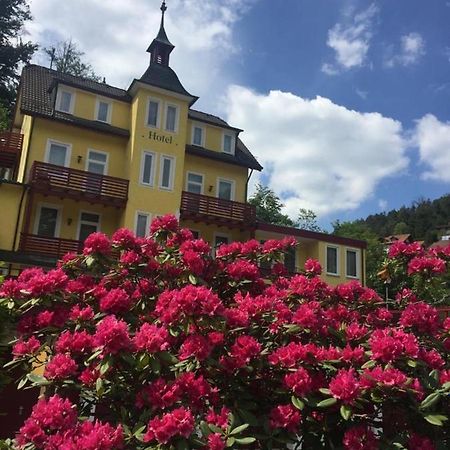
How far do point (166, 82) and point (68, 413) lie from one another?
2458cm

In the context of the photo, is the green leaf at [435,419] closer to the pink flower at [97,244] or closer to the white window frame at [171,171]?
the pink flower at [97,244]

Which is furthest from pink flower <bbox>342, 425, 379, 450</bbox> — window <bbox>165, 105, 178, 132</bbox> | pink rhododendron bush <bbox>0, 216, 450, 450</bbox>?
window <bbox>165, 105, 178, 132</bbox>

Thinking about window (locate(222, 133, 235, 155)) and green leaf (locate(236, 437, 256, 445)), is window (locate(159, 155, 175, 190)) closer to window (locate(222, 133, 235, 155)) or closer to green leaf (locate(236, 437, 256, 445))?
window (locate(222, 133, 235, 155))

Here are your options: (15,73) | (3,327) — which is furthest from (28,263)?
(15,73)

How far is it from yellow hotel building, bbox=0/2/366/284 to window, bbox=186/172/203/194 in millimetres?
52

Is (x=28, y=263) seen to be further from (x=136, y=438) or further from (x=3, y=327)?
(x=136, y=438)

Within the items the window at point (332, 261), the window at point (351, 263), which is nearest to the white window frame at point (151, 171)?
the window at point (332, 261)

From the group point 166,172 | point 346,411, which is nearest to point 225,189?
point 166,172

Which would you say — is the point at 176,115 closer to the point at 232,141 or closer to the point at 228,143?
the point at 228,143

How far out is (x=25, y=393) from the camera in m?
7.77

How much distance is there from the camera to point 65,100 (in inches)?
955

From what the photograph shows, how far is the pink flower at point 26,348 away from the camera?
383cm

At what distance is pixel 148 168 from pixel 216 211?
3864 mm

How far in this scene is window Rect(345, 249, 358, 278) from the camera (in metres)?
28.2
